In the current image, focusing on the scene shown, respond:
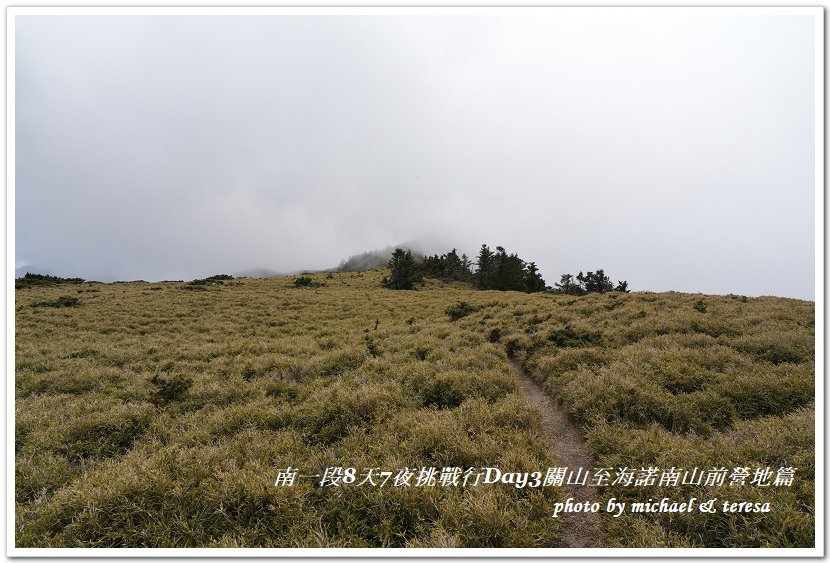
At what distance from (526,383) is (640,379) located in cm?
295

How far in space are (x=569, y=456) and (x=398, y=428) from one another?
3.16m

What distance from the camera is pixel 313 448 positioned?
5.59 m

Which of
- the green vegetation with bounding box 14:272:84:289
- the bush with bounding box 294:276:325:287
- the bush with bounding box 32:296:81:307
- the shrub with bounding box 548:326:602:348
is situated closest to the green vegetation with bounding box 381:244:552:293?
the bush with bounding box 294:276:325:287

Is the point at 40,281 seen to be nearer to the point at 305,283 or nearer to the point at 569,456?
the point at 305,283

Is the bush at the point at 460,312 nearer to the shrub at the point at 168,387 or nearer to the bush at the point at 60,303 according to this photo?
the shrub at the point at 168,387

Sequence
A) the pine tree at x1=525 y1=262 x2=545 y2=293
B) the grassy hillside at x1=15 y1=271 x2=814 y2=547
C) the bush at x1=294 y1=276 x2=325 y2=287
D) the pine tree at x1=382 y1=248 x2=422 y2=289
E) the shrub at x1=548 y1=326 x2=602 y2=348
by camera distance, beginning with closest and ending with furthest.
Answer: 1. the grassy hillside at x1=15 y1=271 x2=814 y2=547
2. the shrub at x1=548 y1=326 x2=602 y2=348
3. the bush at x1=294 y1=276 x2=325 y2=287
4. the pine tree at x1=382 y1=248 x2=422 y2=289
5. the pine tree at x1=525 y1=262 x2=545 y2=293

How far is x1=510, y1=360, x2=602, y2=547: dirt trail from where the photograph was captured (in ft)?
13.6

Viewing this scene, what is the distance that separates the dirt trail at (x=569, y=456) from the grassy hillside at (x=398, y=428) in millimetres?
224

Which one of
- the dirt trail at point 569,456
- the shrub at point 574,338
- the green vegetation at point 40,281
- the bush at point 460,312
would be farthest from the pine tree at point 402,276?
the green vegetation at point 40,281

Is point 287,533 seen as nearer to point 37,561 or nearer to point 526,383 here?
point 37,561

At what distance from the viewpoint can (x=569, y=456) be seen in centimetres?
579

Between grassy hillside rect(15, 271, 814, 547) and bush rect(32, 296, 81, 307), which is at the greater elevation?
bush rect(32, 296, 81, 307)

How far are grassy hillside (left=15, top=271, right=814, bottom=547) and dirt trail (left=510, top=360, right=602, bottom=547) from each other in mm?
224

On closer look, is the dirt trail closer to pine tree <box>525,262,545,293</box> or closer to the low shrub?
the low shrub
